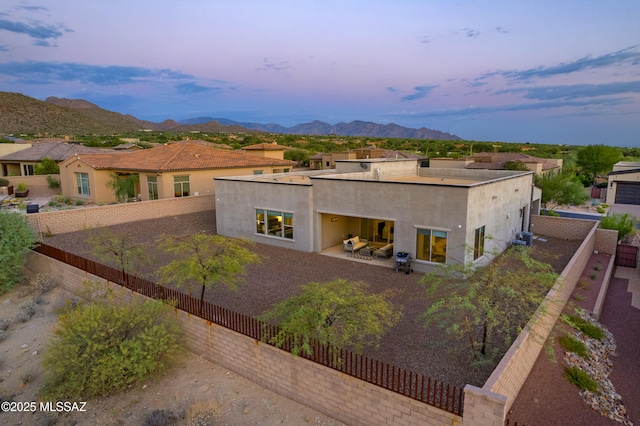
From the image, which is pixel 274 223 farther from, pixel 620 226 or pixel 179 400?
pixel 620 226

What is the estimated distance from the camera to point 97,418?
30.8 ft

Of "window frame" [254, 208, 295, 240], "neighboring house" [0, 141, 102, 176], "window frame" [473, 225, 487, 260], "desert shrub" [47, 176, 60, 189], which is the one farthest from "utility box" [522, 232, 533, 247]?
"neighboring house" [0, 141, 102, 176]

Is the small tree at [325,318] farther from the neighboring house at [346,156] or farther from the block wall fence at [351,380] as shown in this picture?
the neighboring house at [346,156]

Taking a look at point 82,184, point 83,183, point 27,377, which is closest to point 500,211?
point 27,377

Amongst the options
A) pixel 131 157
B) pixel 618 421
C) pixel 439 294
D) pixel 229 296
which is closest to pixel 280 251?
pixel 229 296

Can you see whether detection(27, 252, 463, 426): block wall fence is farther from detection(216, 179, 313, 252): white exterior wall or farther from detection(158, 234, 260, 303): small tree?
detection(216, 179, 313, 252): white exterior wall

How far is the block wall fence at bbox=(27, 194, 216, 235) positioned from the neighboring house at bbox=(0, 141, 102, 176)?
68.3ft

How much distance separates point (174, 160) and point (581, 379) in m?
29.8

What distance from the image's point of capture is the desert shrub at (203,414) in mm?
8891

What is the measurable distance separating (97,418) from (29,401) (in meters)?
2.36

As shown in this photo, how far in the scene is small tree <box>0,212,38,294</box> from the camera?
16797 millimetres

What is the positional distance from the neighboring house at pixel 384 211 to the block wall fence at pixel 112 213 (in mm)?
6270

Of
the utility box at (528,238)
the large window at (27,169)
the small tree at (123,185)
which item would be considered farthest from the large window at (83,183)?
the utility box at (528,238)

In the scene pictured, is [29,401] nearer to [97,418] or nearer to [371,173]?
[97,418]
